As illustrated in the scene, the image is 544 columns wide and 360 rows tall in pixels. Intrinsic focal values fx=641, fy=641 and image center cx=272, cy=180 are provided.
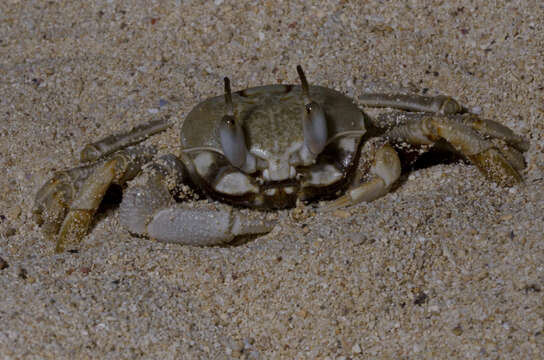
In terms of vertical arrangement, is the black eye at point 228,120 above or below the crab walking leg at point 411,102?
above

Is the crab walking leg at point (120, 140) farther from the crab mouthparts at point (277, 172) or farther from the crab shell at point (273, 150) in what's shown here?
the crab mouthparts at point (277, 172)

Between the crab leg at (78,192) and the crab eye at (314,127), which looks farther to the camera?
the crab leg at (78,192)

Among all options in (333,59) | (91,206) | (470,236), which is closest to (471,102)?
(333,59)

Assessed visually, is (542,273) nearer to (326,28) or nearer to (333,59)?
(333,59)

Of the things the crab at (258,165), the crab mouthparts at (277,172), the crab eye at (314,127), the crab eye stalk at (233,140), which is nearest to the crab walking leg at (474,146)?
the crab at (258,165)

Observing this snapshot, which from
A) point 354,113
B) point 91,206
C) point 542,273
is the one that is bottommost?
point 91,206

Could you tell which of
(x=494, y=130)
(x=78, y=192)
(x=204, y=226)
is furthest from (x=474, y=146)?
(x=78, y=192)
